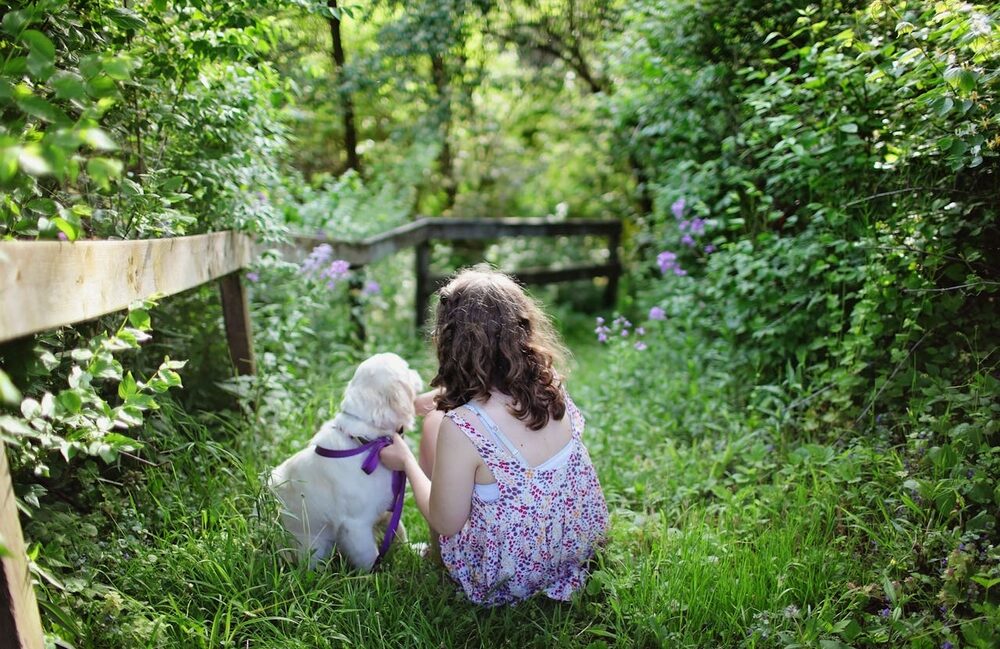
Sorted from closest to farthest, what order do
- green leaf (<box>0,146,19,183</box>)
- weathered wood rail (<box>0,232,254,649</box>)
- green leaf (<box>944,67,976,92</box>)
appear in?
green leaf (<box>0,146,19,183</box>) → weathered wood rail (<box>0,232,254,649</box>) → green leaf (<box>944,67,976,92</box>)

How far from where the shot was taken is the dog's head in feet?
7.98

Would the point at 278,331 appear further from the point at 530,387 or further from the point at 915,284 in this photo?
the point at 915,284

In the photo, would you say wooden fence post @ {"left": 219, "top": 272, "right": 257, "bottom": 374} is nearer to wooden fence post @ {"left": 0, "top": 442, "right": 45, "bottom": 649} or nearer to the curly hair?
the curly hair

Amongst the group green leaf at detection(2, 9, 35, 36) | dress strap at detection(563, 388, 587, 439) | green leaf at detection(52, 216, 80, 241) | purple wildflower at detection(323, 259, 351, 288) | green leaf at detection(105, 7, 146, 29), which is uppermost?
green leaf at detection(105, 7, 146, 29)

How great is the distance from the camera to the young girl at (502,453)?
2.21 m

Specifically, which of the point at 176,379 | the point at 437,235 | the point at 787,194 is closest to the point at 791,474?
the point at 787,194

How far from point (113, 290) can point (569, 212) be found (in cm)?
796

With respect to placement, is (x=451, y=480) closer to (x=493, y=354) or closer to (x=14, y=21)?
(x=493, y=354)

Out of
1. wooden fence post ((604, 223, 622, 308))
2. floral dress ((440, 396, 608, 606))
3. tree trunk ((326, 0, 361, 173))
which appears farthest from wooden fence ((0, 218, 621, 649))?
wooden fence post ((604, 223, 622, 308))

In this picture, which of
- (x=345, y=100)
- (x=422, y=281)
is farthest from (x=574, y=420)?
(x=345, y=100)

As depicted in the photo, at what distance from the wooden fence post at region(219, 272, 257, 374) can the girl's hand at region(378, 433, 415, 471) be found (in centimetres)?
100

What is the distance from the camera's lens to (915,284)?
2777 millimetres

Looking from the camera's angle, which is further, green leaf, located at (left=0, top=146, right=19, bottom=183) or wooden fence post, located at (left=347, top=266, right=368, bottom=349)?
wooden fence post, located at (left=347, top=266, right=368, bottom=349)

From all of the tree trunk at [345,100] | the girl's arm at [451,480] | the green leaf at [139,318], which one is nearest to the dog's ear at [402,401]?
the girl's arm at [451,480]
